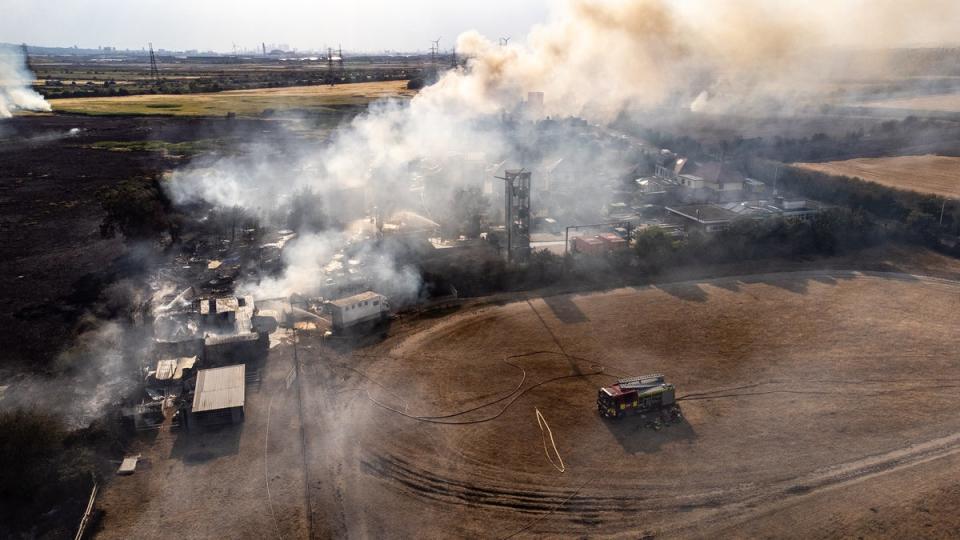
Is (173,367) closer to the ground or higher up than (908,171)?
closer to the ground

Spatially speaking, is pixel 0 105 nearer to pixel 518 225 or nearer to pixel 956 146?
pixel 518 225

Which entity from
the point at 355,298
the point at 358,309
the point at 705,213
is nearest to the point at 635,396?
the point at 358,309

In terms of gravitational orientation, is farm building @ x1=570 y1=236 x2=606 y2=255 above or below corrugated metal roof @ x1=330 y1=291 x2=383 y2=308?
below

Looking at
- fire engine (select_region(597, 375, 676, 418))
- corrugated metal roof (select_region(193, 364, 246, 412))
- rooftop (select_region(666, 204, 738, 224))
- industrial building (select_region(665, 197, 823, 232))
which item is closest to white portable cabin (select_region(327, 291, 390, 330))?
corrugated metal roof (select_region(193, 364, 246, 412))

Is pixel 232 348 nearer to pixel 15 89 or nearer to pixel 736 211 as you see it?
pixel 736 211

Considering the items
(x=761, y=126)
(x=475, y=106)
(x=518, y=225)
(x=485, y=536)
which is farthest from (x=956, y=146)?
(x=485, y=536)

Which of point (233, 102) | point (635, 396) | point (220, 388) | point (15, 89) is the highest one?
point (15, 89)

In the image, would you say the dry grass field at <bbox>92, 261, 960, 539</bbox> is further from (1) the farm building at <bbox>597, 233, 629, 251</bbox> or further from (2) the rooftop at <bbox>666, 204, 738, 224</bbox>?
(2) the rooftop at <bbox>666, 204, 738, 224</bbox>
